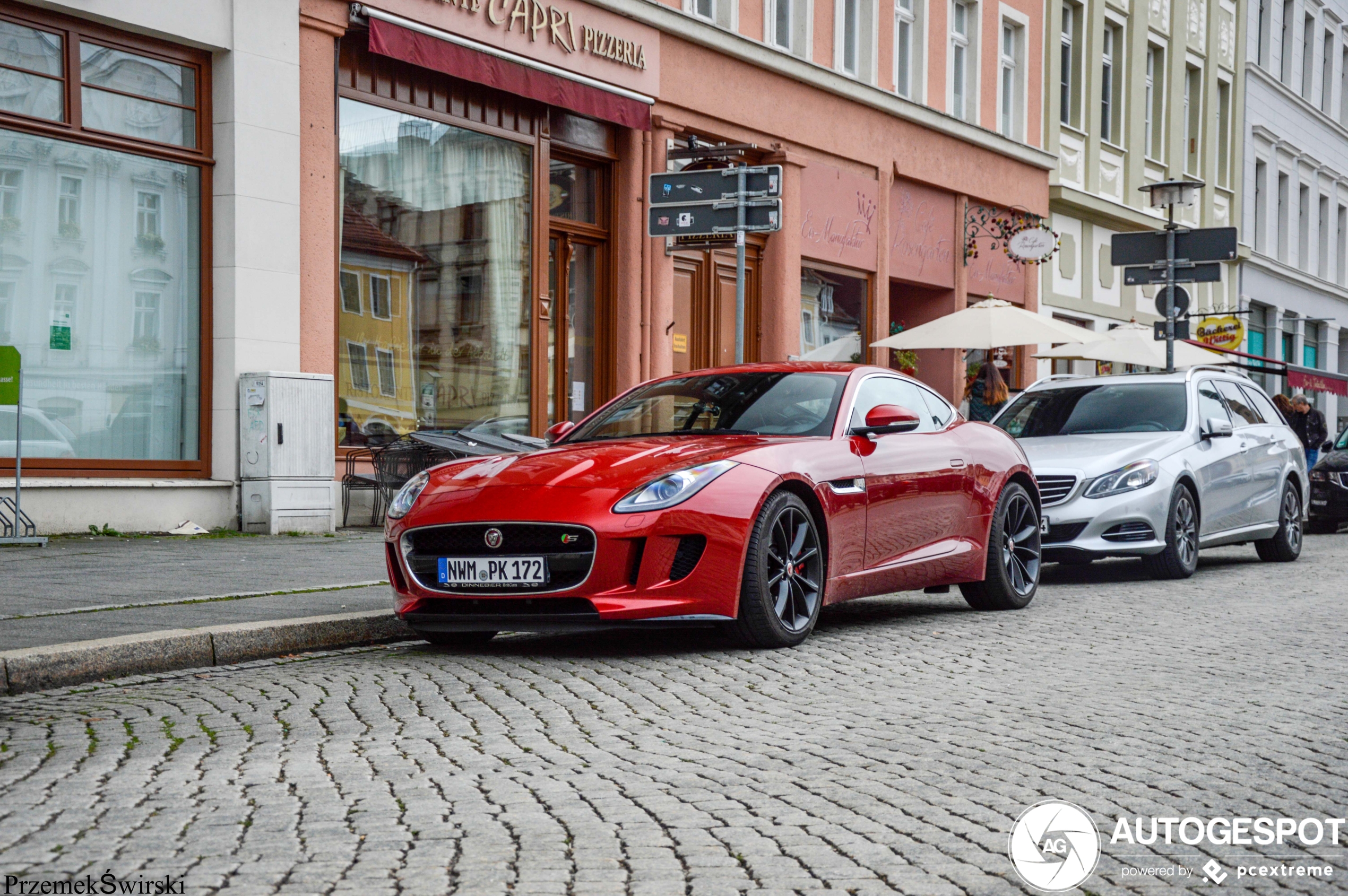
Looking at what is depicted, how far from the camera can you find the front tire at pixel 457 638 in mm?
8000

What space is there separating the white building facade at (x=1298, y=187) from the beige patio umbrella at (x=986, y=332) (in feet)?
64.9

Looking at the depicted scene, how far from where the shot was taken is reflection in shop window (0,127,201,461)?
1256cm

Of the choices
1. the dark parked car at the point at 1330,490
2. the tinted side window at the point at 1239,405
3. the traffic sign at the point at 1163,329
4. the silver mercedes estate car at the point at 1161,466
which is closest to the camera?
the silver mercedes estate car at the point at 1161,466

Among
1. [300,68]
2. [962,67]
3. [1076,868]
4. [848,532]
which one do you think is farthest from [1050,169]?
[1076,868]

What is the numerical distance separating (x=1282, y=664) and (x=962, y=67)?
65.0ft

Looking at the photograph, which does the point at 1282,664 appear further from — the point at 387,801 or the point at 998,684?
the point at 387,801

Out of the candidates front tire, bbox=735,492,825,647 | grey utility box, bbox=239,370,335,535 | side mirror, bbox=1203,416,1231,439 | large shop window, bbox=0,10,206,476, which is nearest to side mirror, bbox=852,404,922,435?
front tire, bbox=735,492,825,647

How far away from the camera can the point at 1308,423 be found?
24.9 m

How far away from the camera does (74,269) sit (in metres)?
12.9

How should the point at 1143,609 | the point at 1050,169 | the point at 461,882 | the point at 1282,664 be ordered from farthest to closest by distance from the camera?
the point at 1050,169
the point at 1143,609
the point at 1282,664
the point at 461,882

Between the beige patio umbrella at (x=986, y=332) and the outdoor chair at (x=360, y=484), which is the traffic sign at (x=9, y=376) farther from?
the beige patio umbrella at (x=986, y=332)

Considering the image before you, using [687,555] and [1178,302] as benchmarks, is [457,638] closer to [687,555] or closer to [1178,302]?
[687,555]

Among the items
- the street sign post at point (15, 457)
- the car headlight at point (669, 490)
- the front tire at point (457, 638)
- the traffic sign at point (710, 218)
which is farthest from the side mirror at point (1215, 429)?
the street sign post at point (15, 457)

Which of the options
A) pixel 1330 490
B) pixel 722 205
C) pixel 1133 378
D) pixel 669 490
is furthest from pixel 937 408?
pixel 1330 490
